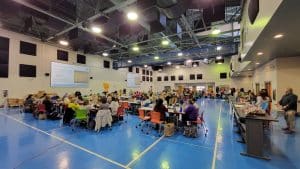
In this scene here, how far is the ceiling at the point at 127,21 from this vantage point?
616cm

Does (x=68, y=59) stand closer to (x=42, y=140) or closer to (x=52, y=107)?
(x=52, y=107)

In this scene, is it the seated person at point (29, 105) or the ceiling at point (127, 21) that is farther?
the seated person at point (29, 105)

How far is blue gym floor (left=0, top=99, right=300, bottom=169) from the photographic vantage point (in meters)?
3.44

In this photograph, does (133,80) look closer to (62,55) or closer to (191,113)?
(62,55)

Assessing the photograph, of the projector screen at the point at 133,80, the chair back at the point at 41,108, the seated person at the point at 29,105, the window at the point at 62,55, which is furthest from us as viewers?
the projector screen at the point at 133,80

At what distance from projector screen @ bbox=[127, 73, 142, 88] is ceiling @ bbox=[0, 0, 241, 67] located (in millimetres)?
9357

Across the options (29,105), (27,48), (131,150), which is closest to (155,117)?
(131,150)

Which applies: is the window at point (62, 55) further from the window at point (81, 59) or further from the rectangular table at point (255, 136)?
the rectangular table at point (255, 136)

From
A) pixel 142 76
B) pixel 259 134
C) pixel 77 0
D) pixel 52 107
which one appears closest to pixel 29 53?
pixel 52 107

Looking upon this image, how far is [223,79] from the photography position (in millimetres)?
23750

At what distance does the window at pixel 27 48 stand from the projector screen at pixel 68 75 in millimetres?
1631

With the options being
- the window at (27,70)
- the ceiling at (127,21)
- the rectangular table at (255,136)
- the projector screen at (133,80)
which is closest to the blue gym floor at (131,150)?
the rectangular table at (255,136)

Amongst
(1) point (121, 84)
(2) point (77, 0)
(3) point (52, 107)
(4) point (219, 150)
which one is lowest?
(4) point (219, 150)

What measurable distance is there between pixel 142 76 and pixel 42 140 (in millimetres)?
22038
